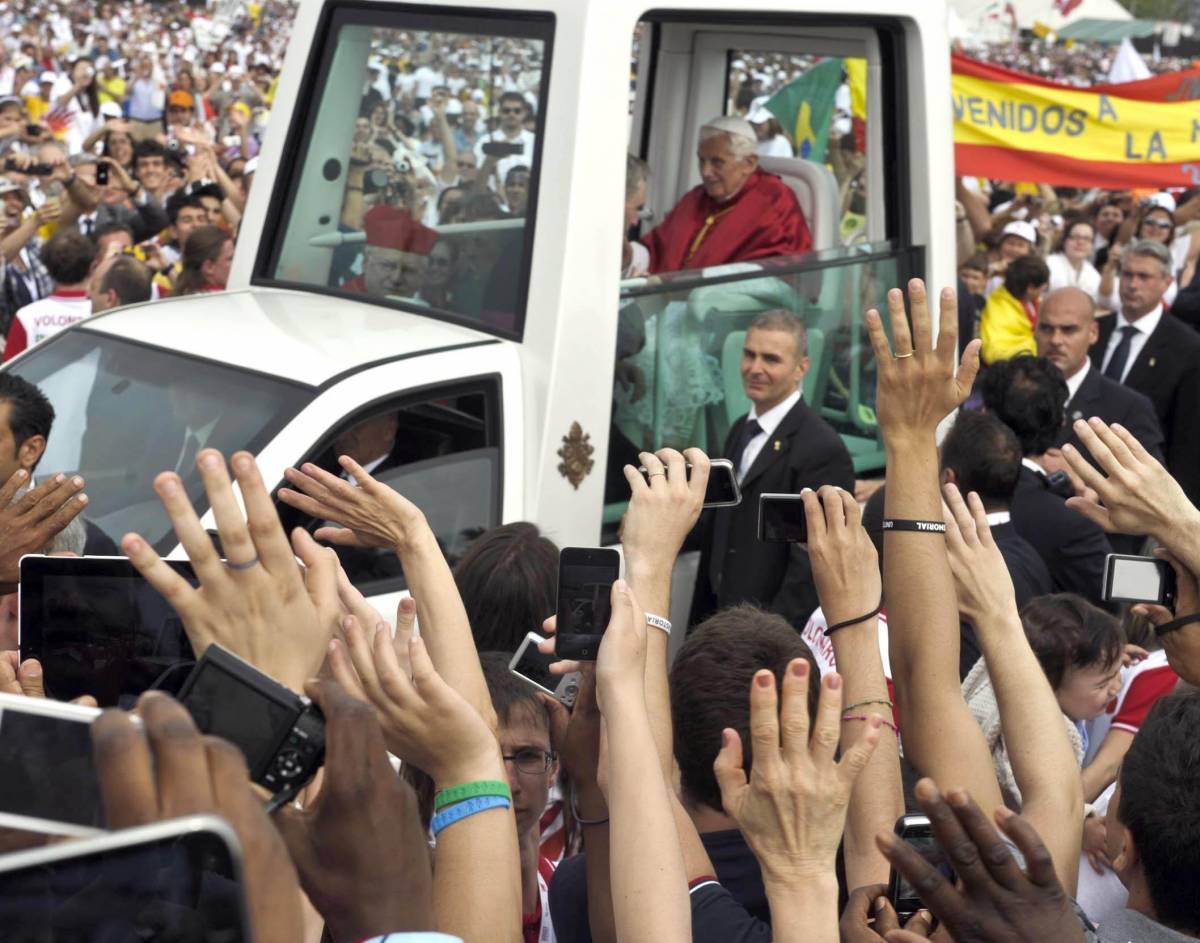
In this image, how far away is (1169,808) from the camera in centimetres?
212

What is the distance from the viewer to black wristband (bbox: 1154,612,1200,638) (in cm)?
276

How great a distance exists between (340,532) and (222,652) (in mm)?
1231

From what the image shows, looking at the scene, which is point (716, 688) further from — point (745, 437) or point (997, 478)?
point (745, 437)

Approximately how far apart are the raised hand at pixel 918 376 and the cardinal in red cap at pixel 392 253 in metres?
2.86

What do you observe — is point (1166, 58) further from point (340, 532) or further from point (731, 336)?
point (340, 532)

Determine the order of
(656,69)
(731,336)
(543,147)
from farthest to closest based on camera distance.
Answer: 1. (656,69)
2. (731,336)
3. (543,147)

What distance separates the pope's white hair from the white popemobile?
0.45 meters

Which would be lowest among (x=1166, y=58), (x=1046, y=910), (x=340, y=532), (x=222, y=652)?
(x=1046, y=910)

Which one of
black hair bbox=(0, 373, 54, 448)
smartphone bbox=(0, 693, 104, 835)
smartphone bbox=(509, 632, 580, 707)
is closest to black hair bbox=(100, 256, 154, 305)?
black hair bbox=(0, 373, 54, 448)

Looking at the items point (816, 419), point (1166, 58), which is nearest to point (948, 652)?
point (816, 419)

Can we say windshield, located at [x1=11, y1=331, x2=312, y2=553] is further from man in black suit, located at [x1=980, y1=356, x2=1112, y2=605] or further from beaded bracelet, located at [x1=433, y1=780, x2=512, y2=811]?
beaded bracelet, located at [x1=433, y1=780, x2=512, y2=811]

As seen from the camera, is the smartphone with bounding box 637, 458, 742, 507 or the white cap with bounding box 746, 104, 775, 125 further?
the white cap with bounding box 746, 104, 775, 125

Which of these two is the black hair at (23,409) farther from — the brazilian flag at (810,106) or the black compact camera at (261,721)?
the brazilian flag at (810,106)

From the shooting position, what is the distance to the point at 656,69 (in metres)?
7.24
